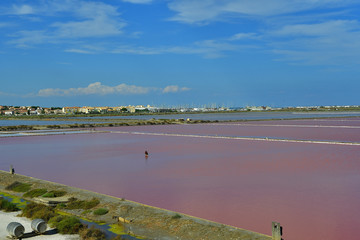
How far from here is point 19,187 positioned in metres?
15.9

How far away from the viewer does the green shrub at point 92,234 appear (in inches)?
388

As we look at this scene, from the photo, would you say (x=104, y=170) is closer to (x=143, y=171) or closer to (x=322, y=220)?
(x=143, y=171)

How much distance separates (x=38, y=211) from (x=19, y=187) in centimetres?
457

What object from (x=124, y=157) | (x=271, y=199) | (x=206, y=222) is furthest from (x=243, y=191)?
(x=124, y=157)

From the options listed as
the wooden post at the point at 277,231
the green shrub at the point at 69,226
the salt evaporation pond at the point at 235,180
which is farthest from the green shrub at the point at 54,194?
the wooden post at the point at 277,231

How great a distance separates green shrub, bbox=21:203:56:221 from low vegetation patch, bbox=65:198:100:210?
0.64m

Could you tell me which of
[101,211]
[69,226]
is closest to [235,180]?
[101,211]

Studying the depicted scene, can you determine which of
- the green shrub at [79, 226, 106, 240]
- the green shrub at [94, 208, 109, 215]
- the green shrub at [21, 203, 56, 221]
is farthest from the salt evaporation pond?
the green shrub at [79, 226, 106, 240]

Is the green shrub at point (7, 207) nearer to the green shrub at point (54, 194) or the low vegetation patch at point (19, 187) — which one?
the green shrub at point (54, 194)

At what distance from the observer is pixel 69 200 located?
13461 mm

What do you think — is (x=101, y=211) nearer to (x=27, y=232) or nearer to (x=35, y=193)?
(x=27, y=232)

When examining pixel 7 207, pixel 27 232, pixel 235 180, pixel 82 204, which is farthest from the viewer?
pixel 235 180

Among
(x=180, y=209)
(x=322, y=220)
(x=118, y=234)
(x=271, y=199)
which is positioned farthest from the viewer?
(x=271, y=199)

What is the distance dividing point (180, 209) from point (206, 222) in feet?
7.07
